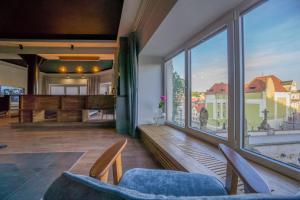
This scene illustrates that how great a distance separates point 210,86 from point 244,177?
90.0 inches

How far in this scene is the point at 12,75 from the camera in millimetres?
10695

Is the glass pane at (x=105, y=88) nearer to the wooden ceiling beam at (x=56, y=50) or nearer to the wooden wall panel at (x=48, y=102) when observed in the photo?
the wooden ceiling beam at (x=56, y=50)

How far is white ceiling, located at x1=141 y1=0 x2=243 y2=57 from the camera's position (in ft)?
7.32

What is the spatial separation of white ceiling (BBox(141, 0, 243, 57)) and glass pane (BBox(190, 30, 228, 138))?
0.26 meters

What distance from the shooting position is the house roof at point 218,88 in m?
2.60

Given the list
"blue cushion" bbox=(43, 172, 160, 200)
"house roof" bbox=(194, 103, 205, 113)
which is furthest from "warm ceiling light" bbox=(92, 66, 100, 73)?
"blue cushion" bbox=(43, 172, 160, 200)

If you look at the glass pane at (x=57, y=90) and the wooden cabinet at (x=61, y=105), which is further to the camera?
the glass pane at (x=57, y=90)

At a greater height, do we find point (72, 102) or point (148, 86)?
point (148, 86)

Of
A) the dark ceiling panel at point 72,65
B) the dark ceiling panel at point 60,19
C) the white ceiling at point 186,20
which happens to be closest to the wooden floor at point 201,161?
the white ceiling at point 186,20

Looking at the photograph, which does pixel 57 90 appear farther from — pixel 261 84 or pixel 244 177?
pixel 244 177

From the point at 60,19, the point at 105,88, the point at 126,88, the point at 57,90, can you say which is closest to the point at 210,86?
the point at 126,88

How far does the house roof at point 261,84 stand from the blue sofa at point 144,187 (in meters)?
1.08

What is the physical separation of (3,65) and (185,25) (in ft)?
32.7

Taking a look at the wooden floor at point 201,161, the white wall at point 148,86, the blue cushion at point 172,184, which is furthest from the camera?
the white wall at point 148,86
